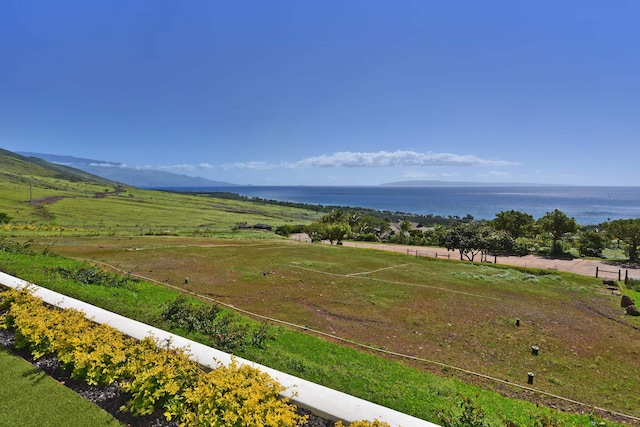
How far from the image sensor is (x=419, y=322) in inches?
636

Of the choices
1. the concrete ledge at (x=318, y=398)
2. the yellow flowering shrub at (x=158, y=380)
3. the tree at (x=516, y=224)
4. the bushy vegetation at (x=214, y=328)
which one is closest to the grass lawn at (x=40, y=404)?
the yellow flowering shrub at (x=158, y=380)

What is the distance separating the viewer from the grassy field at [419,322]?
8.97 meters

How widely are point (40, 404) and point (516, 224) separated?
243 feet

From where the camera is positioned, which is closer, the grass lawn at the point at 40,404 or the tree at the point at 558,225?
the grass lawn at the point at 40,404

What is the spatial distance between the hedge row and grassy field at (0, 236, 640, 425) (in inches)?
107

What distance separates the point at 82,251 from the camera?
26.8 meters

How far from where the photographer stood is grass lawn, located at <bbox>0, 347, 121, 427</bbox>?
5.63 m

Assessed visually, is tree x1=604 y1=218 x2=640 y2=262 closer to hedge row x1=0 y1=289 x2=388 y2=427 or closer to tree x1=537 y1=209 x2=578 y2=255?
tree x1=537 y1=209 x2=578 y2=255

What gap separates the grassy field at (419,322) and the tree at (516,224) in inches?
1508

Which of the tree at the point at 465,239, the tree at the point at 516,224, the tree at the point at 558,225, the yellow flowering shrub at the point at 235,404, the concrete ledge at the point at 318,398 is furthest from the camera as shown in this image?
the tree at the point at 516,224

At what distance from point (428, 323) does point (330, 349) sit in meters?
7.19

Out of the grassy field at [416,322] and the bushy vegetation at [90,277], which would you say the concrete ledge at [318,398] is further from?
the bushy vegetation at [90,277]

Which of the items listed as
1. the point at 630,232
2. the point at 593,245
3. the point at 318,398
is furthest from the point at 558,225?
the point at 318,398

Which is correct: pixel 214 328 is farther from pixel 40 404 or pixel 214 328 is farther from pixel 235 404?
pixel 235 404
